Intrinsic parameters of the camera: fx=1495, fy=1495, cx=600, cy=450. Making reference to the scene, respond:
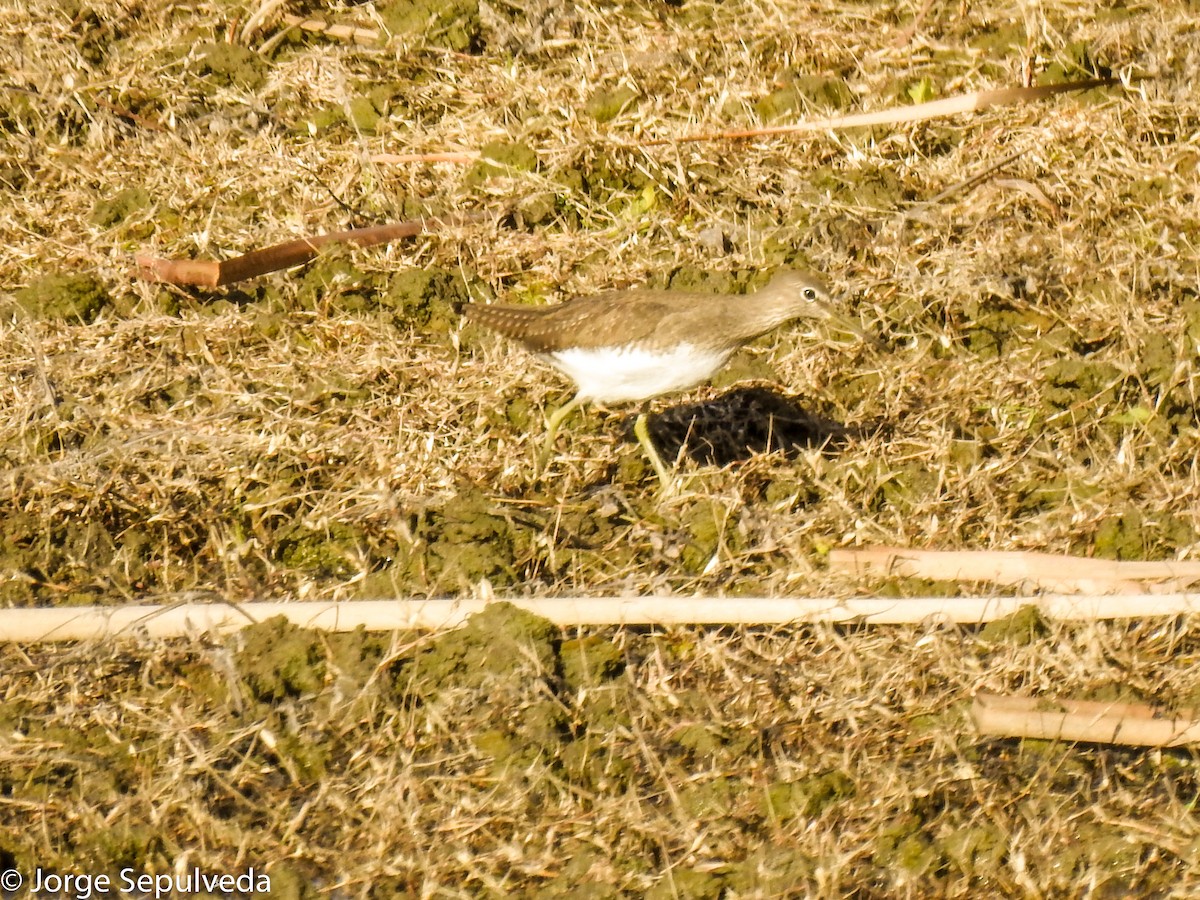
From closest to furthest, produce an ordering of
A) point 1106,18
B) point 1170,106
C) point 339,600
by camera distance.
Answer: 1. point 339,600
2. point 1170,106
3. point 1106,18

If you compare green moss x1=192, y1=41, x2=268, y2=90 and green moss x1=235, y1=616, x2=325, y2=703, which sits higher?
green moss x1=192, y1=41, x2=268, y2=90

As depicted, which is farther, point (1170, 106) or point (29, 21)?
point (29, 21)

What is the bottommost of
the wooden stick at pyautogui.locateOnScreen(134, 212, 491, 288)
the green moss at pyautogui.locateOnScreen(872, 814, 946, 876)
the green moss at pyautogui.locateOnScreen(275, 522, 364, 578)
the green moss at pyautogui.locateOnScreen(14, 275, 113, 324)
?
the green moss at pyautogui.locateOnScreen(872, 814, 946, 876)

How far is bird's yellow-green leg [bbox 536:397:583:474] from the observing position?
5.65 metres

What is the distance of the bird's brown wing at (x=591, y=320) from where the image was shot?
549 centimetres

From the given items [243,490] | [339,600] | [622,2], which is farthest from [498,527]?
[622,2]

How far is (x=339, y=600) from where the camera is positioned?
4.88 metres

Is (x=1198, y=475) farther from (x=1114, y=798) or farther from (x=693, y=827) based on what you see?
(x=693, y=827)

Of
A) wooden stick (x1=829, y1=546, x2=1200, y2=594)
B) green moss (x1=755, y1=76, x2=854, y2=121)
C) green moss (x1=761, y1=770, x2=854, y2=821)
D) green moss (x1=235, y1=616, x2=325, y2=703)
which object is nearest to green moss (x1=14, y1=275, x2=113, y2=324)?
green moss (x1=235, y1=616, x2=325, y2=703)

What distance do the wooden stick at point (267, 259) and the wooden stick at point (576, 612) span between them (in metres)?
1.95

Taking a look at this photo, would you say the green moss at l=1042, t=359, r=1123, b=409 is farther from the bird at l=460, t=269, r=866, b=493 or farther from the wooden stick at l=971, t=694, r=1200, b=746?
the wooden stick at l=971, t=694, r=1200, b=746

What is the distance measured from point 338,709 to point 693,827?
1.12 meters

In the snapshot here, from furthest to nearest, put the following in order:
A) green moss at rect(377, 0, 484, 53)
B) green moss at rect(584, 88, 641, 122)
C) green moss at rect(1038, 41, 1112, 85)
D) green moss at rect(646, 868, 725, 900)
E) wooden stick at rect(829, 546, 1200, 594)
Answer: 1. green moss at rect(377, 0, 484, 53)
2. green moss at rect(1038, 41, 1112, 85)
3. green moss at rect(584, 88, 641, 122)
4. wooden stick at rect(829, 546, 1200, 594)
5. green moss at rect(646, 868, 725, 900)

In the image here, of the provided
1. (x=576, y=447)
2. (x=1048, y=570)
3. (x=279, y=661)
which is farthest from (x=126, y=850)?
(x=1048, y=570)
